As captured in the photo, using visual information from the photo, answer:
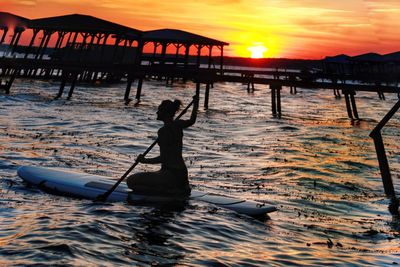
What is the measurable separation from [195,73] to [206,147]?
9.81 meters

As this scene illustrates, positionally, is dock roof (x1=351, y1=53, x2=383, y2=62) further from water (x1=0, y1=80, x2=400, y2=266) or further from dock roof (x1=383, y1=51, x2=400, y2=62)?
water (x1=0, y1=80, x2=400, y2=266)

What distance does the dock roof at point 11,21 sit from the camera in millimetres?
40469

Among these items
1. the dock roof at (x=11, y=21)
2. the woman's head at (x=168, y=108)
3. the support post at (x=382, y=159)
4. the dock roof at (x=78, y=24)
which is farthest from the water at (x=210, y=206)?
the dock roof at (x=11, y=21)

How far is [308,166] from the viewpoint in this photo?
56.5 feet

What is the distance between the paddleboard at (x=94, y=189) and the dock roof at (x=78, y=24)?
29596 millimetres

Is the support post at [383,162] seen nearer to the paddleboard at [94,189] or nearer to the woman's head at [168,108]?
the paddleboard at [94,189]

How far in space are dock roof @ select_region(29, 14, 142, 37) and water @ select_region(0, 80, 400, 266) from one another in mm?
14764

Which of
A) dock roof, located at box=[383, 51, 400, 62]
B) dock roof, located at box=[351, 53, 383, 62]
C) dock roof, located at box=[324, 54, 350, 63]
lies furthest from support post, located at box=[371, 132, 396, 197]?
dock roof, located at box=[324, 54, 350, 63]

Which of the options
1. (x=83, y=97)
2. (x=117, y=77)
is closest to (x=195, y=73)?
(x=83, y=97)

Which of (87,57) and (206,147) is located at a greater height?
(87,57)

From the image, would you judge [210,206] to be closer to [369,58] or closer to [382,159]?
[382,159]

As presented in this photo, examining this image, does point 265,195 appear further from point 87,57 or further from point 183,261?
point 87,57

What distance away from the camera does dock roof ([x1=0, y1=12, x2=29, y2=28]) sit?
4047 centimetres

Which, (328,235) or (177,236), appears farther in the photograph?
(328,235)
